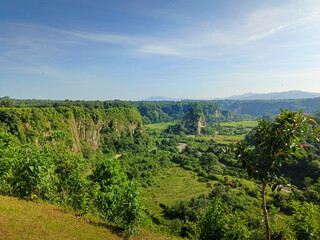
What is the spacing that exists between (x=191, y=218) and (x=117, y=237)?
58.6ft

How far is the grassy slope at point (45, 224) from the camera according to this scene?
516 centimetres

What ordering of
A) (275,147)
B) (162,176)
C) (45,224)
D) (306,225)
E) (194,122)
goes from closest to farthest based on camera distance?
(275,147), (306,225), (45,224), (162,176), (194,122)

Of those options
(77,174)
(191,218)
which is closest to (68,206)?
(77,174)

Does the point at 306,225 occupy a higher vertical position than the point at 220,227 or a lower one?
higher

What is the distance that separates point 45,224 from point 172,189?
28.4 metres

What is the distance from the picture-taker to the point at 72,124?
4350 centimetres

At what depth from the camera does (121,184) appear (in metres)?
8.11

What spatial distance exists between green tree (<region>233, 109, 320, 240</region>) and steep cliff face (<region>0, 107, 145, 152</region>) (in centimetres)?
742

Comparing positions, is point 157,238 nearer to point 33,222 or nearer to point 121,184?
point 121,184

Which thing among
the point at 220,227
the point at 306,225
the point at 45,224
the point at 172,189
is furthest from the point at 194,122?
the point at 45,224

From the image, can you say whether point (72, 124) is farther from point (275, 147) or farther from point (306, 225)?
point (306, 225)

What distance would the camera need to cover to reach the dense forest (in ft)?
15.4

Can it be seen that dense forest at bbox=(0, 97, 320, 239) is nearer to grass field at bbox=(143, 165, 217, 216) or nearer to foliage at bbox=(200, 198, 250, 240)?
foliage at bbox=(200, 198, 250, 240)

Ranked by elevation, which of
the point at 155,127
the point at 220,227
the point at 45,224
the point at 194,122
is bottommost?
the point at 155,127
